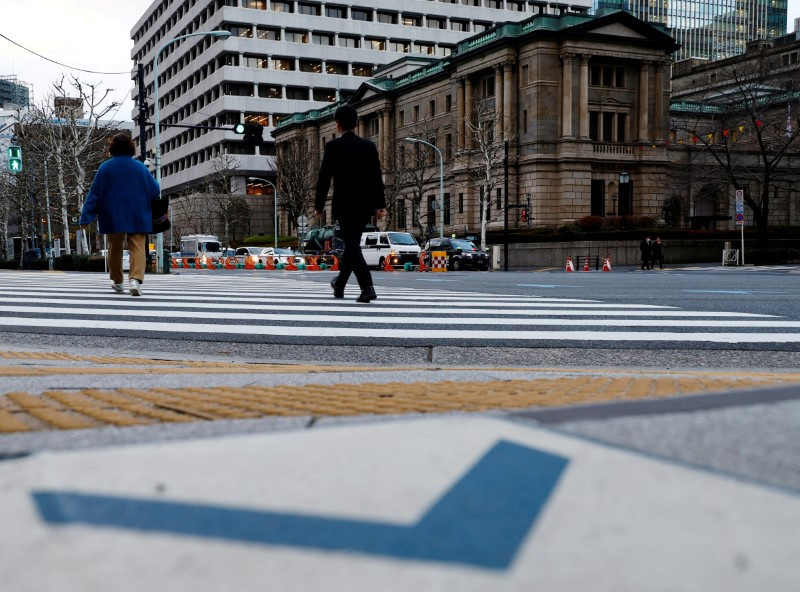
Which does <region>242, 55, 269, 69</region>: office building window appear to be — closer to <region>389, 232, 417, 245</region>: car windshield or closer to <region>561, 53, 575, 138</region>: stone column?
<region>561, 53, 575, 138</region>: stone column

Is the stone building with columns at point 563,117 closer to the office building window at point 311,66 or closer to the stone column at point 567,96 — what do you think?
the stone column at point 567,96

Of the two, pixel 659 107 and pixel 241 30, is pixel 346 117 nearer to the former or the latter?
pixel 659 107

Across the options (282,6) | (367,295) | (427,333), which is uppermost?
(282,6)

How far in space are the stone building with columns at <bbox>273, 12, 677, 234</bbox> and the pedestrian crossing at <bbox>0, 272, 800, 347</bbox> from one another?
142 feet

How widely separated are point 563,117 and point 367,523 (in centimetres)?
5631

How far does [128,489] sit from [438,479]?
0.58 metres

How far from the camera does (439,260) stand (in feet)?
105

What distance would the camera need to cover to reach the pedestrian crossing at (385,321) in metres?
6.06

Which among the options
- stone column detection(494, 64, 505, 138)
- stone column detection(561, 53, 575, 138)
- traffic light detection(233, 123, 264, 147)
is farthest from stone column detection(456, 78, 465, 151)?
traffic light detection(233, 123, 264, 147)

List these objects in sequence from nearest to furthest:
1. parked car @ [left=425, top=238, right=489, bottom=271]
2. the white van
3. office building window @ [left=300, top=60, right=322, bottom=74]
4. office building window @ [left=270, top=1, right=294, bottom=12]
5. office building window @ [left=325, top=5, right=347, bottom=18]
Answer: the white van
parked car @ [left=425, top=238, right=489, bottom=271]
office building window @ [left=270, top=1, right=294, bottom=12]
office building window @ [left=300, top=60, right=322, bottom=74]
office building window @ [left=325, top=5, right=347, bottom=18]

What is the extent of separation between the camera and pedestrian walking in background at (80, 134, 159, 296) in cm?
880

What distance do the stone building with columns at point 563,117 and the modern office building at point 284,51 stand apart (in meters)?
30.2

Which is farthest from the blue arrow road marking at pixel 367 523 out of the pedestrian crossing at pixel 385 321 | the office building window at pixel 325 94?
the office building window at pixel 325 94

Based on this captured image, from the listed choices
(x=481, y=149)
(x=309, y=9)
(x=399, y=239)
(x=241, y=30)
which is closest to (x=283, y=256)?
(x=399, y=239)
